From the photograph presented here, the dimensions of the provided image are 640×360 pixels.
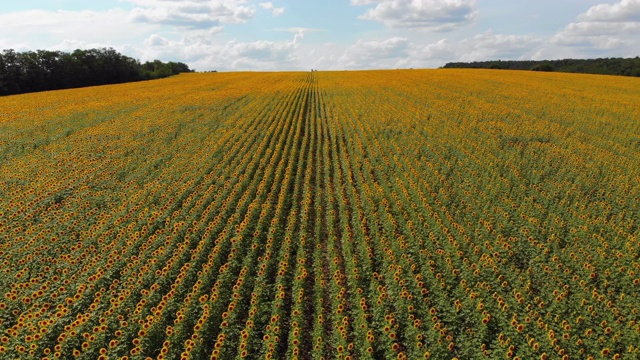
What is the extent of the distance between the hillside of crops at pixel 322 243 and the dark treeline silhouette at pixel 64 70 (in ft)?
122

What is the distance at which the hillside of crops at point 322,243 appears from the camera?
7891 mm

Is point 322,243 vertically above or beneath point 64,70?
beneath

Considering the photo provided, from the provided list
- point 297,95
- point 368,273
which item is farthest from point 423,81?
point 368,273

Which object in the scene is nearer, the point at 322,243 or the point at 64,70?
the point at 322,243

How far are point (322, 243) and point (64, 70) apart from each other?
208 feet

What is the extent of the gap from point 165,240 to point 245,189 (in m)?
4.61

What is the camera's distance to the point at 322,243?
12109 millimetres

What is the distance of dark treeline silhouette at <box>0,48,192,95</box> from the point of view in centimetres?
5347

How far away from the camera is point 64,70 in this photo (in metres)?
60.9

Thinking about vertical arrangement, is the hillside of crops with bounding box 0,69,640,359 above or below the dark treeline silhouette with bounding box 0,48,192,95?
below

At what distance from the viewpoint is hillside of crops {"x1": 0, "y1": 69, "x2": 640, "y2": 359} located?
7891 mm

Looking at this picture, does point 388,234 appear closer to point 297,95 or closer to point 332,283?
point 332,283

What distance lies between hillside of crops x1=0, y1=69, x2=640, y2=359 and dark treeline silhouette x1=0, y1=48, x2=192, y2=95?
3706cm

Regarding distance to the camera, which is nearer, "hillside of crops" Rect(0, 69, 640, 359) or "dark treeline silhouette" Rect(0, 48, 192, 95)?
"hillside of crops" Rect(0, 69, 640, 359)
